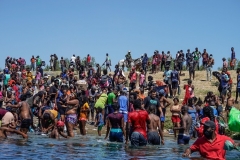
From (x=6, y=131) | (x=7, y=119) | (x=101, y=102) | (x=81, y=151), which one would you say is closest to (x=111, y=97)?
(x=101, y=102)

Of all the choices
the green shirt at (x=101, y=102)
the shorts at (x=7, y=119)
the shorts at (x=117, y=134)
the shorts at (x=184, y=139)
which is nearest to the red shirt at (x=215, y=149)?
the shorts at (x=184, y=139)

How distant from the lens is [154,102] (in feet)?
58.1

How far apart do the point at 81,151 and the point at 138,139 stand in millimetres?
1562

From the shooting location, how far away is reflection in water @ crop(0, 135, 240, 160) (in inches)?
476

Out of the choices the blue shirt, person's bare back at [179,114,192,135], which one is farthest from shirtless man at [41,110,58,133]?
person's bare back at [179,114,192,135]

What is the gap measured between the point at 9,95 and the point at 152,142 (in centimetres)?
921

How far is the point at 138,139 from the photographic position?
45.0ft

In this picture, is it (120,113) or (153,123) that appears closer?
(153,123)

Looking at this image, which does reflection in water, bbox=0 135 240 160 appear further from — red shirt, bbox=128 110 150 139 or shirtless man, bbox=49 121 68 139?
shirtless man, bbox=49 121 68 139

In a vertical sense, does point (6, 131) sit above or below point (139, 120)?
below

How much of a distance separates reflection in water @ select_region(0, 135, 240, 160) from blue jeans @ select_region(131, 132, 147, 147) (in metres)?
0.16

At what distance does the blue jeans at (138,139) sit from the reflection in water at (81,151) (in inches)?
6.2

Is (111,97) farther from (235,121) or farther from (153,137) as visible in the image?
(235,121)

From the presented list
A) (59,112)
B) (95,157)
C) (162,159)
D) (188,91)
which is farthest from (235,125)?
(188,91)
